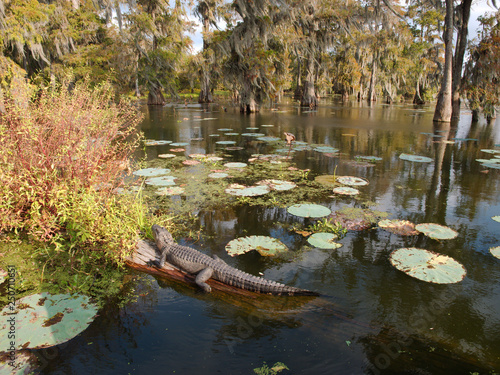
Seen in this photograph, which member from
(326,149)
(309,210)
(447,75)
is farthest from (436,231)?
(447,75)

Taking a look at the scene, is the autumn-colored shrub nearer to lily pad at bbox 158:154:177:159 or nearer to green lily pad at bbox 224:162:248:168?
green lily pad at bbox 224:162:248:168

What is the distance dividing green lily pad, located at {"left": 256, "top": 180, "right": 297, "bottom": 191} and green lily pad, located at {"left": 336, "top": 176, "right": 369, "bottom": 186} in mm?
1116

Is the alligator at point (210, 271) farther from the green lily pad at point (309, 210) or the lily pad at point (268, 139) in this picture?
the lily pad at point (268, 139)

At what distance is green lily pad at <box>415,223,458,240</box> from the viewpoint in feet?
13.6

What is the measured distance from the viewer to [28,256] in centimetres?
353

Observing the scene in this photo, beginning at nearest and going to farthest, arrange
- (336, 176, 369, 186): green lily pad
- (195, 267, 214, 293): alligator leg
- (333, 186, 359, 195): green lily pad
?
(195, 267, 214, 293): alligator leg < (333, 186, 359, 195): green lily pad < (336, 176, 369, 186): green lily pad

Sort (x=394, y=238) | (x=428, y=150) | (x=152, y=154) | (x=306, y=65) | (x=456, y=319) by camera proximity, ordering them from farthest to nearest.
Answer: (x=306, y=65) < (x=428, y=150) < (x=152, y=154) < (x=394, y=238) < (x=456, y=319)

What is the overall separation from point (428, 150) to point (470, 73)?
31.8ft

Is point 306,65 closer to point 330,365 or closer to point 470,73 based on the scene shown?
point 470,73

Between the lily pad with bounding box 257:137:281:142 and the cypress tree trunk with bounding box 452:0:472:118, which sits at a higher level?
the cypress tree trunk with bounding box 452:0:472:118

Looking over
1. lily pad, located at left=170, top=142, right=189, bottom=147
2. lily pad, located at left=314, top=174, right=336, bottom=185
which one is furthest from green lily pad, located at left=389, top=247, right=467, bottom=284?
lily pad, located at left=170, top=142, right=189, bottom=147

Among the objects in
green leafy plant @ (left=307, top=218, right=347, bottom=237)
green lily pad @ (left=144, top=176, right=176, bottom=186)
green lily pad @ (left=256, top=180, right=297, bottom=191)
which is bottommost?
green leafy plant @ (left=307, top=218, right=347, bottom=237)

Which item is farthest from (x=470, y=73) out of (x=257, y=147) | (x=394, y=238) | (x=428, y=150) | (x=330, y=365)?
(x=330, y=365)

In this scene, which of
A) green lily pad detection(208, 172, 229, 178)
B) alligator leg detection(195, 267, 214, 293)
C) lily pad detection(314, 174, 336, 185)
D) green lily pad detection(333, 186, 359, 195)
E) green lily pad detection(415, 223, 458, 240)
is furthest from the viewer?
green lily pad detection(208, 172, 229, 178)
